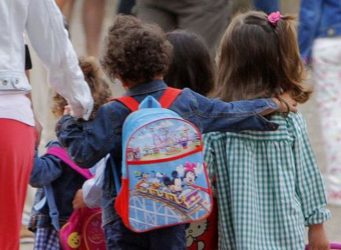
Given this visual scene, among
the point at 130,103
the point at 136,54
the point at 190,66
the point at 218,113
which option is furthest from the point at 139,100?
the point at 190,66

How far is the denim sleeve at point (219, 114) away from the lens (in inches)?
150

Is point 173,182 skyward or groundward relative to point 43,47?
groundward

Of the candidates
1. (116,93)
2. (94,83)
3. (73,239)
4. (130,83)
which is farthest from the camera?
(116,93)

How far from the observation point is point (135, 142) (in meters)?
3.61

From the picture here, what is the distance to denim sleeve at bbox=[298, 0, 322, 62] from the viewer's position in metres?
6.80

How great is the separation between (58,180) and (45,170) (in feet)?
0.38

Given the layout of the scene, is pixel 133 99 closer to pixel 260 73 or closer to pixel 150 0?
pixel 260 73

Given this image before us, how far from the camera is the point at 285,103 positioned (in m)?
3.94

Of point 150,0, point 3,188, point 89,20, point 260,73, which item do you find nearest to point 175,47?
point 260,73

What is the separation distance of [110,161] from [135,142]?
0.93 ft

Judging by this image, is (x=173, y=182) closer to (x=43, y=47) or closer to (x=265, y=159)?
(x=265, y=159)

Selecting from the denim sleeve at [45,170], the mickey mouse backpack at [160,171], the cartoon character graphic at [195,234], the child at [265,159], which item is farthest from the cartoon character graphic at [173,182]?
the denim sleeve at [45,170]

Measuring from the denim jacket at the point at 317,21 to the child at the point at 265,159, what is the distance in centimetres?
229

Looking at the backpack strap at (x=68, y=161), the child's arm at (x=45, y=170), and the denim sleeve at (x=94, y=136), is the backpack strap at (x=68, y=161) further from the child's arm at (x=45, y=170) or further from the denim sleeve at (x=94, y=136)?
the denim sleeve at (x=94, y=136)
